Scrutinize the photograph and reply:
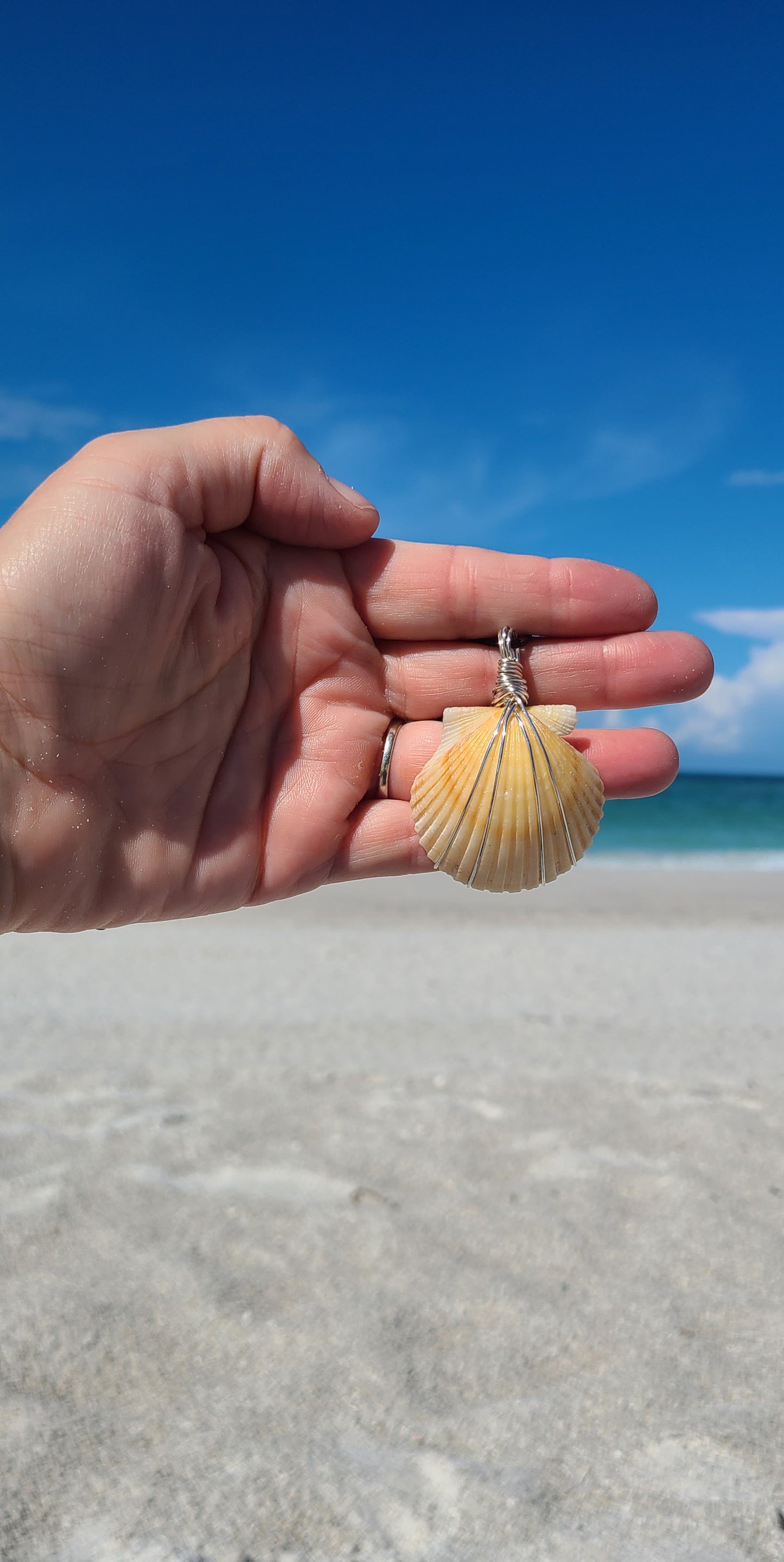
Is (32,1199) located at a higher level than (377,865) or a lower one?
lower

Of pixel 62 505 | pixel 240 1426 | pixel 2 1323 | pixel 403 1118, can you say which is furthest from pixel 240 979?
pixel 62 505

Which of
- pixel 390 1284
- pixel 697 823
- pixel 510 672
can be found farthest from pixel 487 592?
pixel 697 823

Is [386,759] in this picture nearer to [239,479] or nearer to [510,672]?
[510,672]

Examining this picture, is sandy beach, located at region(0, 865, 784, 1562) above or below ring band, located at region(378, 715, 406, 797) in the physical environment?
below

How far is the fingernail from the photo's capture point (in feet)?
8.35

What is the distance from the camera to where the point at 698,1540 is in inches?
79.3

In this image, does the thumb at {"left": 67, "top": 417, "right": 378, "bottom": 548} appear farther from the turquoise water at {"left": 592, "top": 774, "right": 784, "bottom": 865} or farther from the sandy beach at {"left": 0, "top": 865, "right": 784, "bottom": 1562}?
the turquoise water at {"left": 592, "top": 774, "right": 784, "bottom": 865}

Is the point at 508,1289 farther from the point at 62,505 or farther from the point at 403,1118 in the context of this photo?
the point at 62,505

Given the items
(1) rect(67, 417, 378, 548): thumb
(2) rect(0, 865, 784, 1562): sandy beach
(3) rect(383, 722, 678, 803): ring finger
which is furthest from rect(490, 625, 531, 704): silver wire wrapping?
(2) rect(0, 865, 784, 1562): sandy beach

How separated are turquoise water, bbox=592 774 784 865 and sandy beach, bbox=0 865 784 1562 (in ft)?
47.1

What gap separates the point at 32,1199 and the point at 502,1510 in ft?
6.46

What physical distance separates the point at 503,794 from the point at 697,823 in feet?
96.2

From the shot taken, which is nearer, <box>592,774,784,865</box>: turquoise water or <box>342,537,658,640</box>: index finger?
<box>342,537,658,640</box>: index finger

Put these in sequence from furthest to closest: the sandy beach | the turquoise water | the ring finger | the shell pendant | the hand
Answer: the turquoise water → the ring finger → the shell pendant → the hand → the sandy beach
